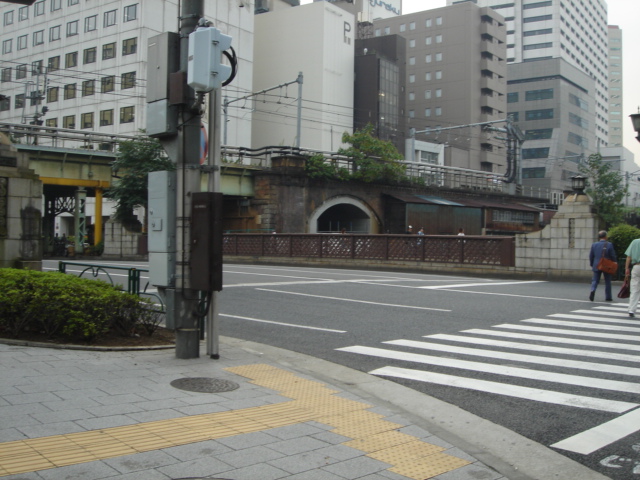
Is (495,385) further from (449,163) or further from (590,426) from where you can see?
(449,163)

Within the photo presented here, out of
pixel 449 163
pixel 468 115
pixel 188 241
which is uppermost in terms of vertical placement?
pixel 468 115

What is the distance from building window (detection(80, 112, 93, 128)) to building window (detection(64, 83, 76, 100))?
8.72 feet

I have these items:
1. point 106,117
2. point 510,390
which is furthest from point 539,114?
point 510,390

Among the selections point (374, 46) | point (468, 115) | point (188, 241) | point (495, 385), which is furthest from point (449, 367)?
point (468, 115)

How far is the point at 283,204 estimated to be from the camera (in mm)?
43344

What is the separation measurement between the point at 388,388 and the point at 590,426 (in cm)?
220

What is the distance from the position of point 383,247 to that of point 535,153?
8935 centimetres

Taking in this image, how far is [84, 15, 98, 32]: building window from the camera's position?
209 feet

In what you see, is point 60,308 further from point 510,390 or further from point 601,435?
point 601,435

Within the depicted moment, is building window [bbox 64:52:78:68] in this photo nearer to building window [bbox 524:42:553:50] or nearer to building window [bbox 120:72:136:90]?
building window [bbox 120:72:136:90]

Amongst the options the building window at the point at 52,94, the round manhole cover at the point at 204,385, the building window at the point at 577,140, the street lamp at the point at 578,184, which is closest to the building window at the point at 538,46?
the building window at the point at 577,140

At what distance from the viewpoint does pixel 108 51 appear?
62375 mm

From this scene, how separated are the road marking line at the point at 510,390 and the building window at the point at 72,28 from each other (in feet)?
219

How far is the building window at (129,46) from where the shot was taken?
5956cm
